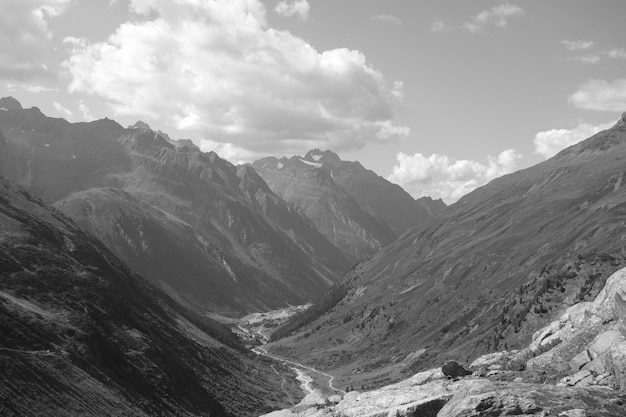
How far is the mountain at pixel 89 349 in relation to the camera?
66.9 metres

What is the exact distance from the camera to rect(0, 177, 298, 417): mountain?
219 feet

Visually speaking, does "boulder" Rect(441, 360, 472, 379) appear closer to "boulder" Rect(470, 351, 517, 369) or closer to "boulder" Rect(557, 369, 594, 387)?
"boulder" Rect(470, 351, 517, 369)

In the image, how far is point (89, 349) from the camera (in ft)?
267

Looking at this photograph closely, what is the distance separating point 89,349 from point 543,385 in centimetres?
7381

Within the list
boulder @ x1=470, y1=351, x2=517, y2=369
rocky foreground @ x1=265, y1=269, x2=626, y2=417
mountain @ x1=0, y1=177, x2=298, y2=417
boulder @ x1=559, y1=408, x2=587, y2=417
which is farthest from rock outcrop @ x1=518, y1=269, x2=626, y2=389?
mountain @ x1=0, y1=177, x2=298, y2=417

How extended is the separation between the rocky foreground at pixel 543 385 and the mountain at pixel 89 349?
41294mm

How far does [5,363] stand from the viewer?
62.3 metres

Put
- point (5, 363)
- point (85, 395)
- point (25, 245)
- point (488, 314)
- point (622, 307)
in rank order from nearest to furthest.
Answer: point (622, 307) → point (5, 363) → point (85, 395) → point (25, 245) → point (488, 314)

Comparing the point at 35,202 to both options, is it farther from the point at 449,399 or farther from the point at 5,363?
the point at 449,399

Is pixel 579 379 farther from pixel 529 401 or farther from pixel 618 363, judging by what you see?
pixel 529 401

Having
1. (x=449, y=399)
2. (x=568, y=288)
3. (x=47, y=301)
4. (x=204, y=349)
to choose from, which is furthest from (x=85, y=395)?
(x=568, y=288)

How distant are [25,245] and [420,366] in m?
108

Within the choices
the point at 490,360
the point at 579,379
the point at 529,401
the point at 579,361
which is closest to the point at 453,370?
the point at 579,361

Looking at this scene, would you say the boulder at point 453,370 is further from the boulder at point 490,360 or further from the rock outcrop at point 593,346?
the boulder at point 490,360
